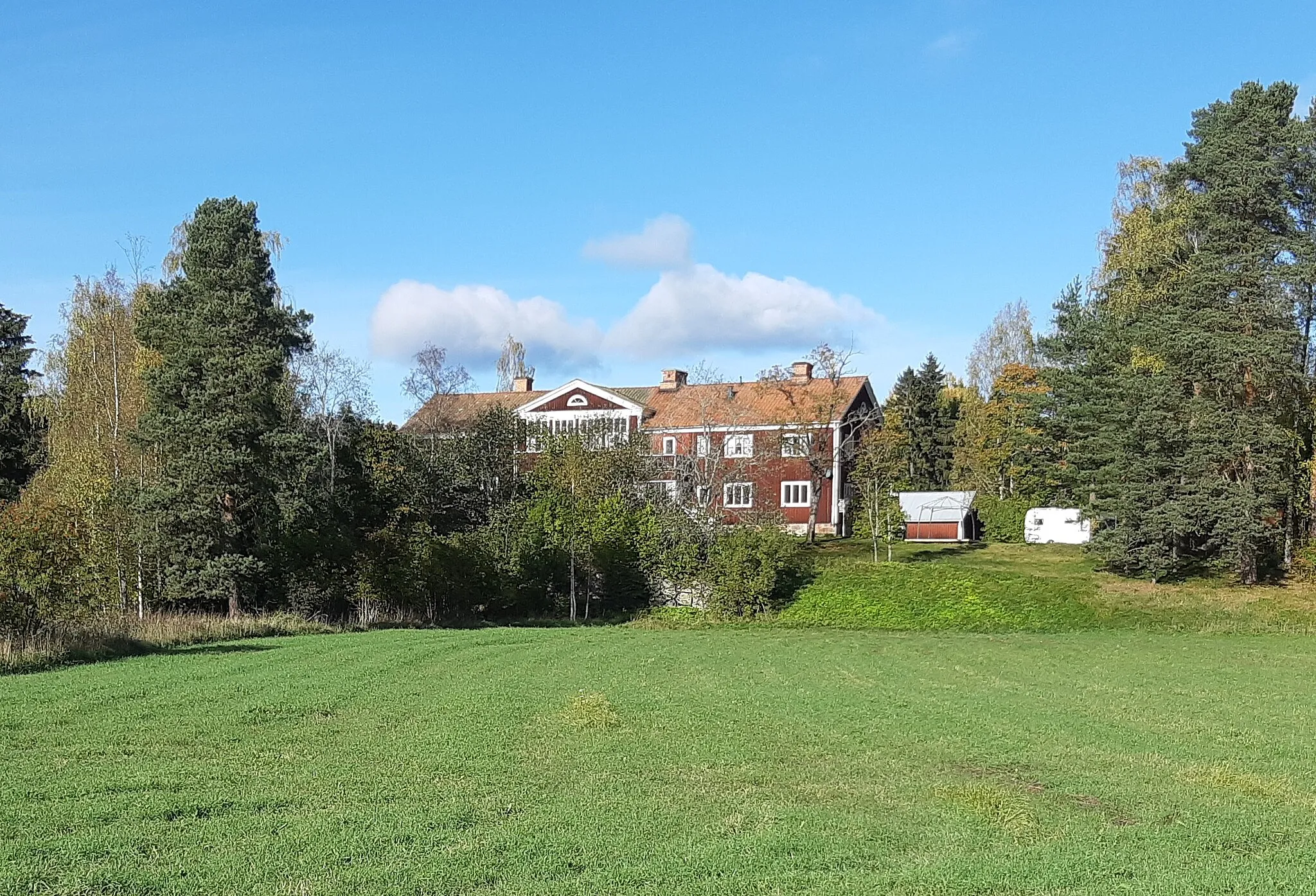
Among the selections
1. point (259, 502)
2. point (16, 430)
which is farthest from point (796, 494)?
point (16, 430)

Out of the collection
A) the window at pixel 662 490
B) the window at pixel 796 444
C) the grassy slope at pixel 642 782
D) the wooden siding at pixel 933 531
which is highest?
the window at pixel 796 444

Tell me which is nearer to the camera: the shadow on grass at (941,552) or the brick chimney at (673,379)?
the shadow on grass at (941,552)

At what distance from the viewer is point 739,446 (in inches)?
2201

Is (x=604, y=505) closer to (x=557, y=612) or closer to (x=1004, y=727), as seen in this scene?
(x=557, y=612)

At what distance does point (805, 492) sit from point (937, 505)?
684 centimetres

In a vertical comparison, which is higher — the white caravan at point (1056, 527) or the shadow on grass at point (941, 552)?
the white caravan at point (1056, 527)

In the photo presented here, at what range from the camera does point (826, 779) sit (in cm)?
1048

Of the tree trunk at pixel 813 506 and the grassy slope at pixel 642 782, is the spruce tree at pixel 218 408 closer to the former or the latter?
the grassy slope at pixel 642 782

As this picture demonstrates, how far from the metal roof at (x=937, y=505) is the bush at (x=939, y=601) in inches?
629

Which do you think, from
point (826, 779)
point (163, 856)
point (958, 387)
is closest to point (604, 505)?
point (826, 779)

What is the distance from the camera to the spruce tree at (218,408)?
99.0ft

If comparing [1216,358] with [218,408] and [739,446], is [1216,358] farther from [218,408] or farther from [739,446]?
[218,408]

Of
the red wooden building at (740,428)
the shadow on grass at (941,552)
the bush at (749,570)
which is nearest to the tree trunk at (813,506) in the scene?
the red wooden building at (740,428)

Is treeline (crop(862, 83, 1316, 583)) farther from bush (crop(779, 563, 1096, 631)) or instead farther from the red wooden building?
the red wooden building
